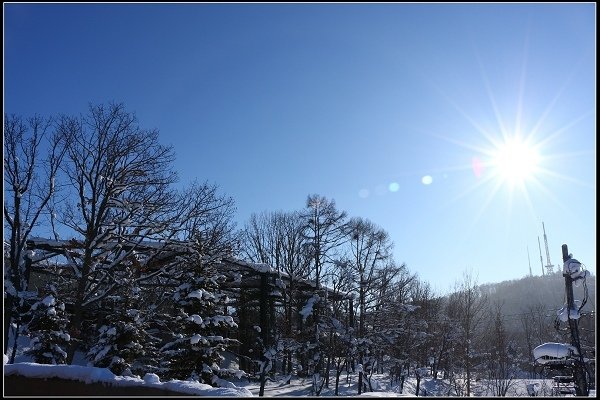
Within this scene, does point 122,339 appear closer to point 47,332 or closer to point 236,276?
point 47,332

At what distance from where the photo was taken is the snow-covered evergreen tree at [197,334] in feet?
51.6

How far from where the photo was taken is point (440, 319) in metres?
34.6

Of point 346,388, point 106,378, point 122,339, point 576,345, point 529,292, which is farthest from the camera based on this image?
point 529,292

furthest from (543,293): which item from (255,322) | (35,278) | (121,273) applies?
(121,273)

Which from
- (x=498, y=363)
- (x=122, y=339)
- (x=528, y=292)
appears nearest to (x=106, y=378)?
(x=122, y=339)

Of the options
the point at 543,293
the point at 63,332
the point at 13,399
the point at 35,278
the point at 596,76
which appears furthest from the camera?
the point at 543,293

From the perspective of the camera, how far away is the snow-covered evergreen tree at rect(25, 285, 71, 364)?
55.9 feet

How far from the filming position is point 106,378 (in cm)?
833

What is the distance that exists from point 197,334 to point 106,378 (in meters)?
7.44

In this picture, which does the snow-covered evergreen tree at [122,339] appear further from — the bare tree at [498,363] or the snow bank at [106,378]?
the bare tree at [498,363]

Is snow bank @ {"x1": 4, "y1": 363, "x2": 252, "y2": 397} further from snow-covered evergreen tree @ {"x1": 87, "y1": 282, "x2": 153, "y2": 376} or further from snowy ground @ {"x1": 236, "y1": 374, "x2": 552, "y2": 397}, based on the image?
snowy ground @ {"x1": 236, "y1": 374, "x2": 552, "y2": 397}

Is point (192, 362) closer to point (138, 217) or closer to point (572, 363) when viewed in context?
point (138, 217)

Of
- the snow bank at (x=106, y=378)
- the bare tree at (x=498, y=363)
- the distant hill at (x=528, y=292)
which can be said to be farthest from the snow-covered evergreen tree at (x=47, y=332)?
the distant hill at (x=528, y=292)

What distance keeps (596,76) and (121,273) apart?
17.1 meters
